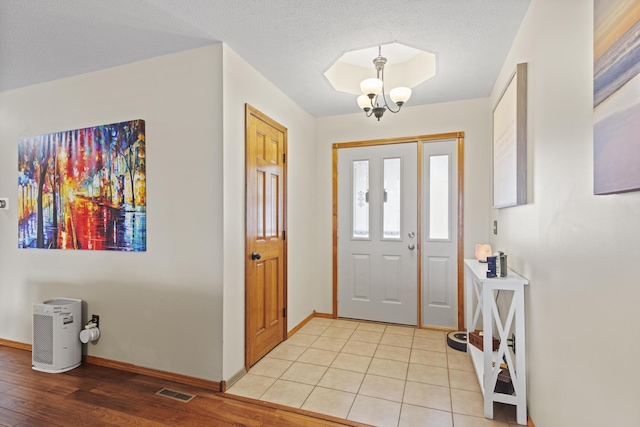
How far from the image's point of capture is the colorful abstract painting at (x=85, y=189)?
260 cm

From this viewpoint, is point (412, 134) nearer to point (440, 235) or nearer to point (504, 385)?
point (440, 235)

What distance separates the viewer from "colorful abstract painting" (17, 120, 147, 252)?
260cm

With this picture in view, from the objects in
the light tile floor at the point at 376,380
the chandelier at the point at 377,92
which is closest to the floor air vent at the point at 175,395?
the light tile floor at the point at 376,380

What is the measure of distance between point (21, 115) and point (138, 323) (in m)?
2.40

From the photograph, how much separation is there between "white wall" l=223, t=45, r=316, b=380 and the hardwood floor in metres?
0.33

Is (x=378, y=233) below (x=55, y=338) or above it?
above

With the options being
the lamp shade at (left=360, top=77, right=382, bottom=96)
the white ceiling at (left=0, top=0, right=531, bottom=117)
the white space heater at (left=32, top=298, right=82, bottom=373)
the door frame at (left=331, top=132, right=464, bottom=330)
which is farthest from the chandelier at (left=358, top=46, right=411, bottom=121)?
the white space heater at (left=32, top=298, right=82, bottom=373)

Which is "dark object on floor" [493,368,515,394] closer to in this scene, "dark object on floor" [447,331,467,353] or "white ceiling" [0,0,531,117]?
"dark object on floor" [447,331,467,353]

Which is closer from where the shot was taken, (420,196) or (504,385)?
(504,385)

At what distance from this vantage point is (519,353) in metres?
1.95

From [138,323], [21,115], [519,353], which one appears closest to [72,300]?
[138,323]

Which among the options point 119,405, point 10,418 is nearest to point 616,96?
point 119,405

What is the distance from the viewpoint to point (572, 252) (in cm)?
136

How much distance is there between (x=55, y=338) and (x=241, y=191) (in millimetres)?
1921
